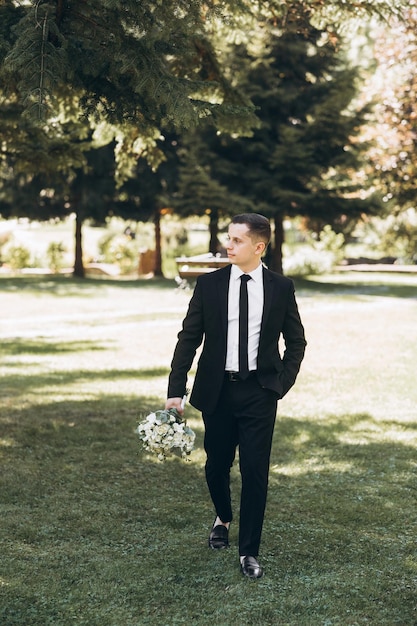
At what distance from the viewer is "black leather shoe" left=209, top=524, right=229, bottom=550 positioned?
5.40m

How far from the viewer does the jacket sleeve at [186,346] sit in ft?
16.2

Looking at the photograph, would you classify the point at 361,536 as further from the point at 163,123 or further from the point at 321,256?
the point at 321,256

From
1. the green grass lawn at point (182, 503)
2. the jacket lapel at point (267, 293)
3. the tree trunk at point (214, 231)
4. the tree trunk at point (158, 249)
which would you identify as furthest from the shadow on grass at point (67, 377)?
the tree trunk at point (158, 249)

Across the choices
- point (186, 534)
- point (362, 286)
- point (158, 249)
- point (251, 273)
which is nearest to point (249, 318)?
point (251, 273)

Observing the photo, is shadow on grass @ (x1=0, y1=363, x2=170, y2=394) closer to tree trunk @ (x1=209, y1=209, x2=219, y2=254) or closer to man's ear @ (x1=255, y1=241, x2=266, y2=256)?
man's ear @ (x1=255, y1=241, x2=266, y2=256)

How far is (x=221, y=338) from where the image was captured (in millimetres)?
4820

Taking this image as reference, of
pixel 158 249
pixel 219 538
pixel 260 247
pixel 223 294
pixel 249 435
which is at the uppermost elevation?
pixel 260 247

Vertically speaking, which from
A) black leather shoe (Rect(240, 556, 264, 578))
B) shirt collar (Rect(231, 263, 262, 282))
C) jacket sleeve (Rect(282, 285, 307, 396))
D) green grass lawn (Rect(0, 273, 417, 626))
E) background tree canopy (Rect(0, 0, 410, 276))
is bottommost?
green grass lawn (Rect(0, 273, 417, 626))

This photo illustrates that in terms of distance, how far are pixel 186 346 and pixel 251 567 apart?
4.21 ft

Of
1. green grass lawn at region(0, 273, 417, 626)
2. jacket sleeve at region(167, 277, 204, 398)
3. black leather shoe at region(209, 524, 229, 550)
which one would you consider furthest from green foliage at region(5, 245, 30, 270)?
jacket sleeve at region(167, 277, 204, 398)

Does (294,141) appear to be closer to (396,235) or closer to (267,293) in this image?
(396,235)

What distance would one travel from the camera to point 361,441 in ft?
27.7

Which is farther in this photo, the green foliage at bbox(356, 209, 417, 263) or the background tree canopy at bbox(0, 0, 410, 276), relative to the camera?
the green foliage at bbox(356, 209, 417, 263)

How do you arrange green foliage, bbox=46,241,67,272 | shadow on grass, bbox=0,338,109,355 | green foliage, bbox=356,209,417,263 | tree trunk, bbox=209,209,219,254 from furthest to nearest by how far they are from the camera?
1. green foliage, bbox=356,209,417,263
2. green foliage, bbox=46,241,67,272
3. tree trunk, bbox=209,209,219,254
4. shadow on grass, bbox=0,338,109,355
